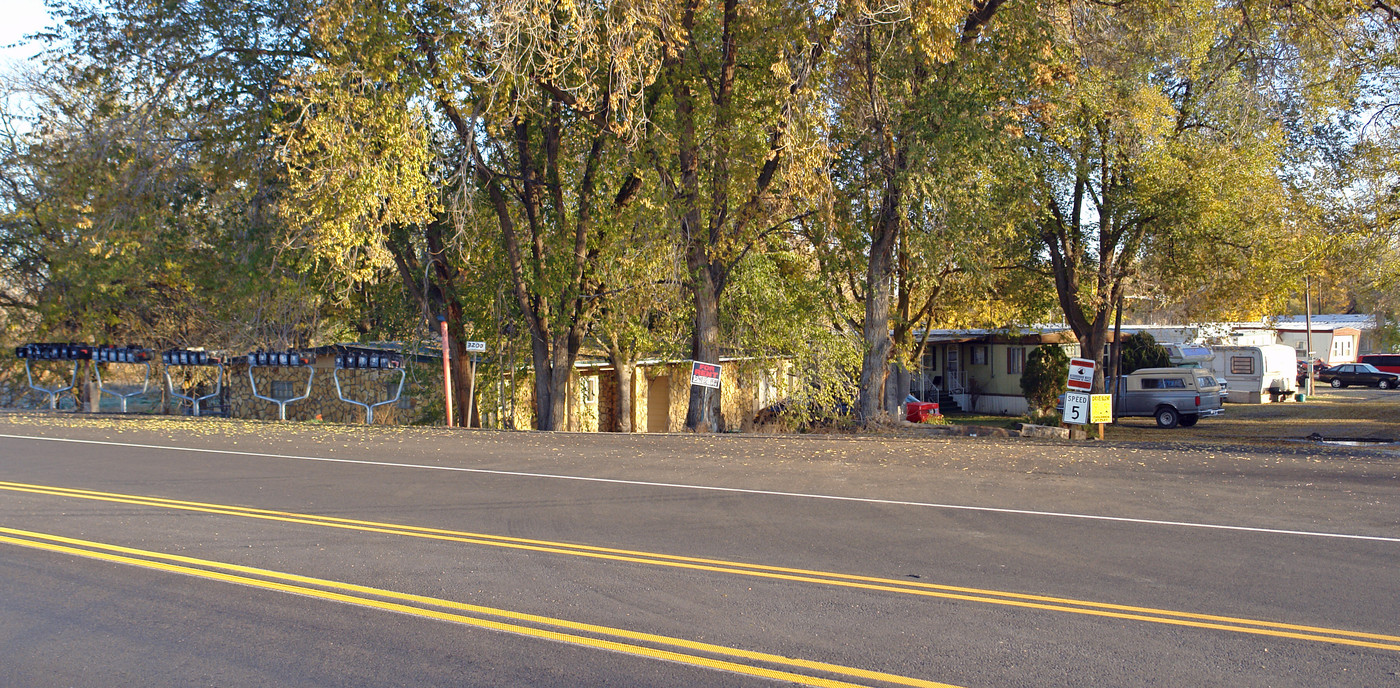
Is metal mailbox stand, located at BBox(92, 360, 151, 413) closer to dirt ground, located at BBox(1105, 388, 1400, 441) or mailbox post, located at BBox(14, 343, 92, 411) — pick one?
mailbox post, located at BBox(14, 343, 92, 411)

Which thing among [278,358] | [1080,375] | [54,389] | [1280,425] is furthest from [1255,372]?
[54,389]

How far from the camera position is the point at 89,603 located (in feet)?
21.3

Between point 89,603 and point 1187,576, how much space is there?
8.09 meters

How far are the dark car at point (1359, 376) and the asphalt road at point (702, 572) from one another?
40.4 meters

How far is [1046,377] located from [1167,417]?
18.9ft

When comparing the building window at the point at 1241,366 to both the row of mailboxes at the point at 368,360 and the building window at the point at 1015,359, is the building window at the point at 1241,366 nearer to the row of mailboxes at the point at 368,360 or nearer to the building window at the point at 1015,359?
the building window at the point at 1015,359

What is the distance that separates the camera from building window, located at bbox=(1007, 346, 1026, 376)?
38562 millimetres

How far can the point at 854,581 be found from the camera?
7051 millimetres

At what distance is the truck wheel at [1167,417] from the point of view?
1169 inches

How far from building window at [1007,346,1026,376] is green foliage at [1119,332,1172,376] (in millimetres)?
3802

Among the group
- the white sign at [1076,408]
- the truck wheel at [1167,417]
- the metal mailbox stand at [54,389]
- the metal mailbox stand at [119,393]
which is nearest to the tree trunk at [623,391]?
the white sign at [1076,408]

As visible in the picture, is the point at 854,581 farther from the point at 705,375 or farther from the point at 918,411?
the point at 918,411

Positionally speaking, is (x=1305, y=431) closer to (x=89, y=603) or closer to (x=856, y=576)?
(x=856, y=576)

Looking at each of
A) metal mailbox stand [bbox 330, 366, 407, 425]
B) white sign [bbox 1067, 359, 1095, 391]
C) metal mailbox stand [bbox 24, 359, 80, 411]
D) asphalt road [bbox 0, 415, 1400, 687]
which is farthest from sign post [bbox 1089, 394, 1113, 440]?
metal mailbox stand [bbox 24, 359, 80, 411]
